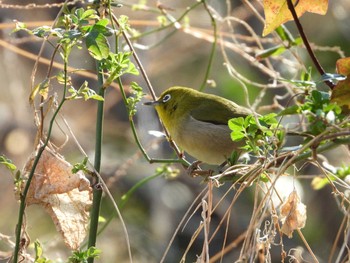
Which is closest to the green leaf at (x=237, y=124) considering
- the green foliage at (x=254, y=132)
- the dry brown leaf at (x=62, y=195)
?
the green foliage at (x=254, y=132)

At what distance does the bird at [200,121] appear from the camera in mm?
2875

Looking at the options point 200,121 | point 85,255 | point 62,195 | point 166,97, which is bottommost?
point 85,255

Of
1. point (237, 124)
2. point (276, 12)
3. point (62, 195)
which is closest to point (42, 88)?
point (62, 195)

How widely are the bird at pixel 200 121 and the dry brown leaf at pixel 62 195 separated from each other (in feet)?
3.03

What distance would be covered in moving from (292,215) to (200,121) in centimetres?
141

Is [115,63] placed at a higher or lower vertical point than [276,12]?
lower

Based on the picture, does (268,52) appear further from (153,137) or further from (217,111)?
(153,137)

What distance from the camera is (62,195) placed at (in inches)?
73.2

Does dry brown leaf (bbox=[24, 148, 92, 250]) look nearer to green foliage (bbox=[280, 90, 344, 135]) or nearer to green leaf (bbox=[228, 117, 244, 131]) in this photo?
green leaf (bbox=[228, 117, 244, 131])

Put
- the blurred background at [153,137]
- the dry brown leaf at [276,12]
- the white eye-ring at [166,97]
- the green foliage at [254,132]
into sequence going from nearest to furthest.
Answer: the green foliage at [254,132] < the dry brown leaf at [276,12] < the white eye-ring at [166,97] < the blurred background at [153,137]

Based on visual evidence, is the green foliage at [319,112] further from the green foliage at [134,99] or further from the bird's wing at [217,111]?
the bird's wing at [217,111]

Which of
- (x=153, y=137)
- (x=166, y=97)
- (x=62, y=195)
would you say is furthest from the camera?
(x=153, y=137)

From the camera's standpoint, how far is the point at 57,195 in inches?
72.4

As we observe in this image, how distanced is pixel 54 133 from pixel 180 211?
1.08m
